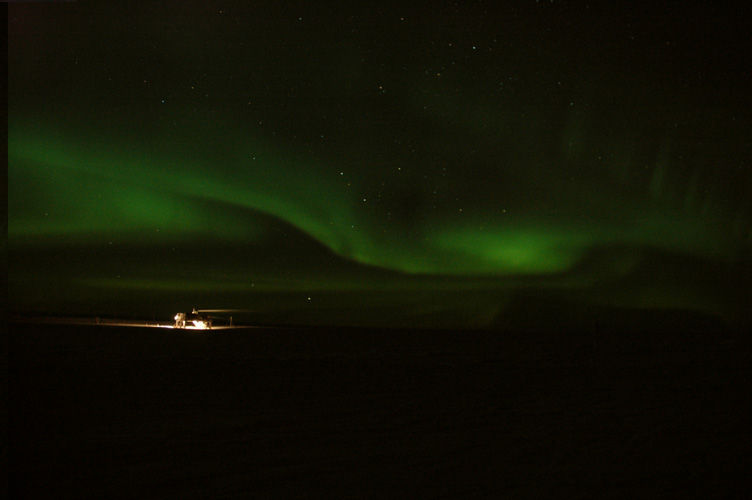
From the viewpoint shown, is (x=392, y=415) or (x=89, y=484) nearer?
(x=89, y=484)

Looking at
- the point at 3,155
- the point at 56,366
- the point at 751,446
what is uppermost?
the point at 3,155

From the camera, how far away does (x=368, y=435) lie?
22.7 ft

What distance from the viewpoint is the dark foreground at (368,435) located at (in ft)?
16.7

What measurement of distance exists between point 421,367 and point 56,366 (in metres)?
8.02

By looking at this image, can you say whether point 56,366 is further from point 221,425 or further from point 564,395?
point 564,395

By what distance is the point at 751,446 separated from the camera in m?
6.61

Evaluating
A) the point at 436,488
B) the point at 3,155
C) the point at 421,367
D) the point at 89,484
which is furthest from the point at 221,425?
the point at 421,367

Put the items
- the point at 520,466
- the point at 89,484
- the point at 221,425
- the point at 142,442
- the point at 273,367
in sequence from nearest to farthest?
the point at 89,484 → the point at 520,466 → the point at 142,442 → the point at 221,425 → the point at 273,367

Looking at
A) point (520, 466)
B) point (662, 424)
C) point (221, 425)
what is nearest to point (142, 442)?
point (221, 425)

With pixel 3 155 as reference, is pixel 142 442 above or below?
below

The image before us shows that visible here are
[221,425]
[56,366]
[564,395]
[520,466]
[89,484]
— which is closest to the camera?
[89,484]

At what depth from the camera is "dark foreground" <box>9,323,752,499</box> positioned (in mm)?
5090

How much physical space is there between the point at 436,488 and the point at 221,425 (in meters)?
3.24

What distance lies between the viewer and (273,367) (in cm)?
1493
